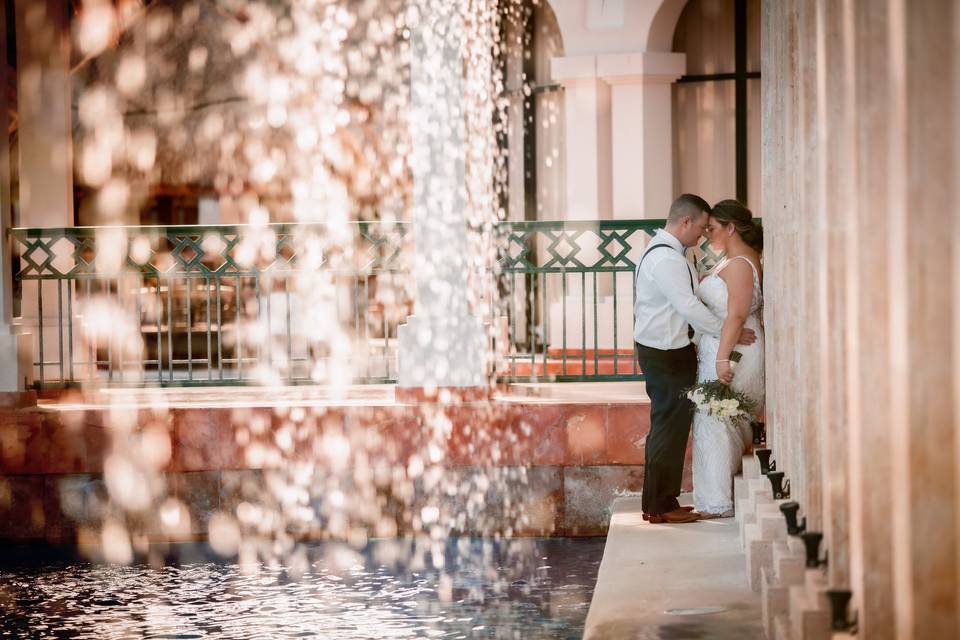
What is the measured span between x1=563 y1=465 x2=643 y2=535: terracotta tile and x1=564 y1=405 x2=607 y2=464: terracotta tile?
0.08m

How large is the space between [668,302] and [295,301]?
1002 cm

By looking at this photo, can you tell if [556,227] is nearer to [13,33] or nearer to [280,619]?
[280,619]

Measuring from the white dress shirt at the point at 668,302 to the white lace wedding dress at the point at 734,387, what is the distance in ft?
0.33

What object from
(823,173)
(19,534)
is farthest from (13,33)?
(823,173)

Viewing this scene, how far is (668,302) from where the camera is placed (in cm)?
733

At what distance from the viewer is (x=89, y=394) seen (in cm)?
1065

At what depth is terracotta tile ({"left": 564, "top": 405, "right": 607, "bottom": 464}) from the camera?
8.95 m

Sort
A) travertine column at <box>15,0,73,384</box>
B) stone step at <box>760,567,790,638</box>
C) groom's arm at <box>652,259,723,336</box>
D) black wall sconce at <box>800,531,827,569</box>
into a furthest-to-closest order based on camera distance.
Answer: travertine column at <box>15,0,73,384</box> < groom's arm at <box>652,259,723,336</box> < stone step at <box>760,567,790,638</box> < black wall sconce at <box>800,531,827,569</box>

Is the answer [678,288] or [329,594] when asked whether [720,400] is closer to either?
[678,288]

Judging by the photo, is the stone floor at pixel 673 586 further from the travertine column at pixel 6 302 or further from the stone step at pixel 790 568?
the travertine column at pixel 6 302

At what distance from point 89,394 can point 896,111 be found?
876cm

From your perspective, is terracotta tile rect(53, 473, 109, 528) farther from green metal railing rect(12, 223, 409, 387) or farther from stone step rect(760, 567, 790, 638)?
stone step rect(760, 567, 790, 638)

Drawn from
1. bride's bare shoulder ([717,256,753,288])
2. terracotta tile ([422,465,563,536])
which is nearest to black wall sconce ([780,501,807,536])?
bride's bare shoulder ([717,256,753,288])

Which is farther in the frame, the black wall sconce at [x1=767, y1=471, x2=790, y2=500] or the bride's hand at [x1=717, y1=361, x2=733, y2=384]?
the bride's hand at [x1=717, y1=361, x2=733, y2=384]
